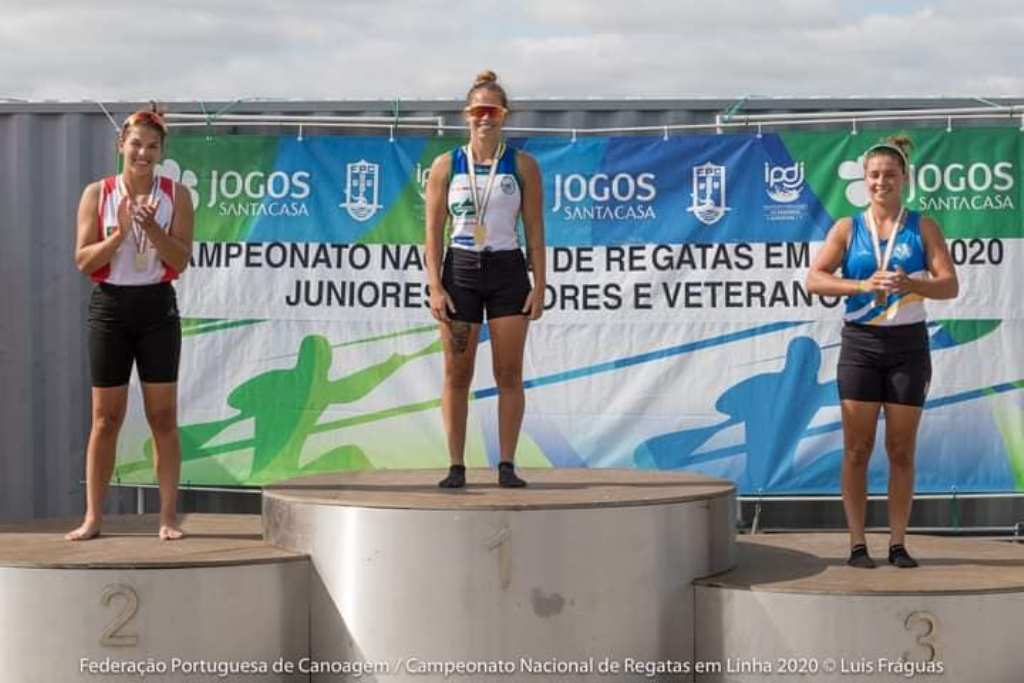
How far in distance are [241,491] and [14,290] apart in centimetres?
164

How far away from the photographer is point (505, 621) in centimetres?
495

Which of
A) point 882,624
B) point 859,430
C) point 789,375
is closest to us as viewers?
point 882,624

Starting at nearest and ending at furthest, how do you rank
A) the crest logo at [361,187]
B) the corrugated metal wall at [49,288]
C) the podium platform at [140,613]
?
the podium platform at [140,613] → the crest logo at [361,187] → the corrugated metal wall at [49,288]

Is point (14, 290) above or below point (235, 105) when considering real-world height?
below

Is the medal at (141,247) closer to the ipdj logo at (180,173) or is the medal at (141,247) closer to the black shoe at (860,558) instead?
the ipdj logo at (180,173)

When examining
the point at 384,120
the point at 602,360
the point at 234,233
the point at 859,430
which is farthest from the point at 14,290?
the point at 859,430

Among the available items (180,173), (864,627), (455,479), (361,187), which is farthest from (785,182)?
(864,627)

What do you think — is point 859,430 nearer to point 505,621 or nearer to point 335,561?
point 505,621

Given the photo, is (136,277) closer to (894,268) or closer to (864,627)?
(894,268)

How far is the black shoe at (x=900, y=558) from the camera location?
17.9 ft

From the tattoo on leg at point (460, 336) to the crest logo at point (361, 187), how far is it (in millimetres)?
2408

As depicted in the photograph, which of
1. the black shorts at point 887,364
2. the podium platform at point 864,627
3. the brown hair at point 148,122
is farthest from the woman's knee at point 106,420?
→ the black shorts at point 887,364

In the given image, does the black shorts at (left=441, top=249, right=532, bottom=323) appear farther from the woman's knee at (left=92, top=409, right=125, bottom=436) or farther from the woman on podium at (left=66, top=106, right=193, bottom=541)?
the woman's knee at (left=92, top=409, right=125, bottom=436)

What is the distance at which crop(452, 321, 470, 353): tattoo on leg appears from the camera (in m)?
5.54
